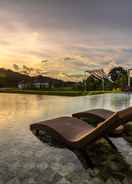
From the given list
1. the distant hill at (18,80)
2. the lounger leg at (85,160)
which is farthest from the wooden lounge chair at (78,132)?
the distant hill at (18,80)

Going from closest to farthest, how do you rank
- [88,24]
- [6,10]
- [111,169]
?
[111,169]
[6,10]
[88,24]

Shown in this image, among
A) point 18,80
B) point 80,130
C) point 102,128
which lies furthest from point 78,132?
point 18,80

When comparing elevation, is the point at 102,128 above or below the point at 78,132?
above

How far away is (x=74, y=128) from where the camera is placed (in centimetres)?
326

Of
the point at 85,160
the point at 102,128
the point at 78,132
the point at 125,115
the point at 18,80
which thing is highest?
the point at 18,80

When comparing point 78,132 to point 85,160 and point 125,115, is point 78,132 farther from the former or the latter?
point 125,115

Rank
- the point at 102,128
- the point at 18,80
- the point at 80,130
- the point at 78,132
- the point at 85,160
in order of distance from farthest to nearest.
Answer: the point at 18,80
the point at 80,130
the point at 78,132
the point at 85,160
the point at 102,128

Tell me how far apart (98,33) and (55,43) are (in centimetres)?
317

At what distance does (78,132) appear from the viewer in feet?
10.1

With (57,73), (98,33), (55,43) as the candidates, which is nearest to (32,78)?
(57,73)

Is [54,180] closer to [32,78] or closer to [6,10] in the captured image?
[6,10]

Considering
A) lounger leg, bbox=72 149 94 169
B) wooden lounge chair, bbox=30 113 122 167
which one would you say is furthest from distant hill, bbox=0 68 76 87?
lounger leg, bbox=72 149 94 169

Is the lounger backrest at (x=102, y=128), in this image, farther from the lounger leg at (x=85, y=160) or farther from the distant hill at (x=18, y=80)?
the distant hill at (x=18, y=80)

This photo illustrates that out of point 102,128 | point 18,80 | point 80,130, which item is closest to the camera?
point 102,128
